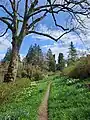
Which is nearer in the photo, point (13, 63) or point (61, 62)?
point (13, 63)

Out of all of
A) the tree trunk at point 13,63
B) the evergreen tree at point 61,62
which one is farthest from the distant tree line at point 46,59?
the tree trunk at point 13,63

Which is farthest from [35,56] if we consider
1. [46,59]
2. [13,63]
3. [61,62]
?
[13,63]

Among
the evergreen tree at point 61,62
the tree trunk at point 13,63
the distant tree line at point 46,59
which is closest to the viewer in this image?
the tree trunk at point 13,63

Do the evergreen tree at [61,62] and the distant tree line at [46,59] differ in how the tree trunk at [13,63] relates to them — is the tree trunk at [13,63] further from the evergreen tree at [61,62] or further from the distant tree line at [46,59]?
the evergreen tree at [61,62]

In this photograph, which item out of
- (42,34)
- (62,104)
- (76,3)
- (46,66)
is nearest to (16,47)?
(42,34)

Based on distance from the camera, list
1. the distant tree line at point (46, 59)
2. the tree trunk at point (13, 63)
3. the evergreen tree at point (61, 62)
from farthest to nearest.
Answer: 1. the evergreen tree at point (61, 62)
2. the distant tree line at point (46, 59)
3. the tree trunk at point (13, 63)

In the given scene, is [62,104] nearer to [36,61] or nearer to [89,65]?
[89,65]

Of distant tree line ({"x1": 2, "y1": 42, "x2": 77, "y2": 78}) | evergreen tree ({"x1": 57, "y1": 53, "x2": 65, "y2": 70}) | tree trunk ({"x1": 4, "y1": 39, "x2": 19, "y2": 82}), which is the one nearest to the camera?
tree trunk ({"x1": 4, "y1": 39, "x2": 19, "y2": 82})

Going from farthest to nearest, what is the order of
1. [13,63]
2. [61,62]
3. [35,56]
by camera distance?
1. [61,62]
2. [35,56]
3. [13,63]

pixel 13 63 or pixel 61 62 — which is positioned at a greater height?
pixel 61 62

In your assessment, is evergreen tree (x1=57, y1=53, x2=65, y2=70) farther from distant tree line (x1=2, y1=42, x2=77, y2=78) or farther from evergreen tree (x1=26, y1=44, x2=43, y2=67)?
evergreen tree (x1=26, y1=44, x2=43, y2=67)

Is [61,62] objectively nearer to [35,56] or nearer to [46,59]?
[46,59]

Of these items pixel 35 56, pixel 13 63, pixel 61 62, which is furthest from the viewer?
pixel 61 62

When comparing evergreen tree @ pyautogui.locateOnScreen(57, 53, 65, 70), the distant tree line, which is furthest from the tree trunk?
evergreen tree @ pyautogui.locateOnScreen(57, 53, 65, 70)
